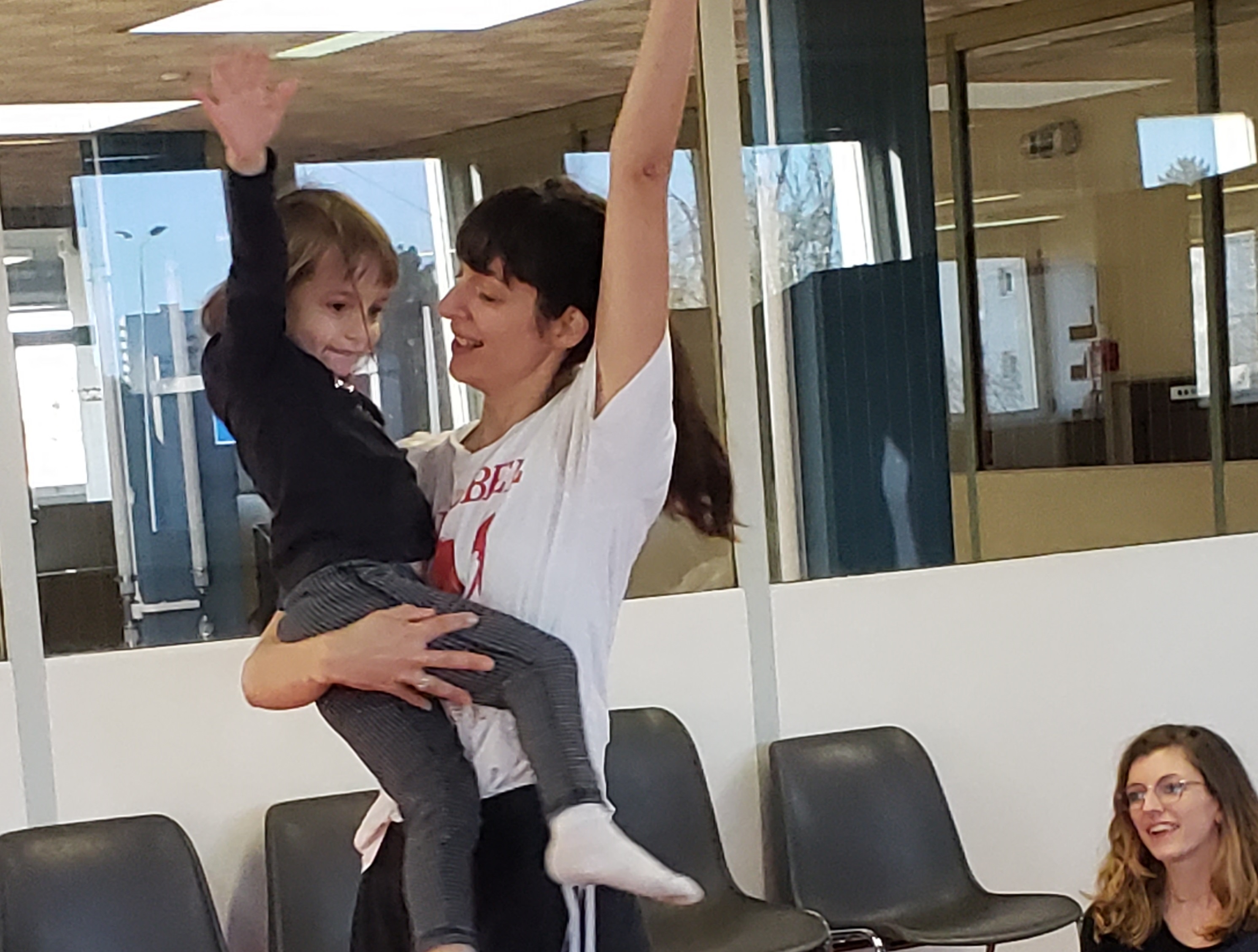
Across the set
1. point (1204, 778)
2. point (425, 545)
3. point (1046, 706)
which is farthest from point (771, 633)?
point (425, 545)

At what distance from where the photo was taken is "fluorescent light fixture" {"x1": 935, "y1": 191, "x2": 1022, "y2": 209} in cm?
446

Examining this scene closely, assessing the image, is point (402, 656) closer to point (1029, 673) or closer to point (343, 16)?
point (343, 16)

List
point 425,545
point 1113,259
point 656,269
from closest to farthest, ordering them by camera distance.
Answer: point 656,269
point 425,545
point 1113,259

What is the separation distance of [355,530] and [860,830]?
104 inches

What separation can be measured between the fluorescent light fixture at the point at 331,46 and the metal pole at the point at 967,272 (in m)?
1.44

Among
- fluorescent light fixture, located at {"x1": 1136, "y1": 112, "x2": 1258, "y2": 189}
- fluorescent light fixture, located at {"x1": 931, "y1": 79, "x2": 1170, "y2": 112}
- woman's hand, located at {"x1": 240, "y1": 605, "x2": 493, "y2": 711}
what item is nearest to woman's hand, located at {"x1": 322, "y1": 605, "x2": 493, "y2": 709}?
woman's hand, located at {"x1": 240, "y1": 605, "x2": 493, "y2": 711}

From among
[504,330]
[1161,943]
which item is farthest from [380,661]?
[1161,943]

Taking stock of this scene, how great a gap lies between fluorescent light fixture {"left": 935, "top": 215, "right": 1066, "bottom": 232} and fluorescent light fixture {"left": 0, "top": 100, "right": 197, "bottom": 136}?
1841mm

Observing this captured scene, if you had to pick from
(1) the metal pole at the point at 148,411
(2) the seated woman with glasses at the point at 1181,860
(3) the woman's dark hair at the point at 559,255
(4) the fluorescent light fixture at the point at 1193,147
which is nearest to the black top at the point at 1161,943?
(2) the seated woman with glasses at the point at 1181,860

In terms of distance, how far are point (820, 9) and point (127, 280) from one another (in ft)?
5.53

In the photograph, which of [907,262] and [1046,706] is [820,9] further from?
[1046,706]

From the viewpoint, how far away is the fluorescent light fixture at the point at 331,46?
3725 millimetres

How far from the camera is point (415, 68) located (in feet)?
12.4

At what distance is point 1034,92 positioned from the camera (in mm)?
4613
